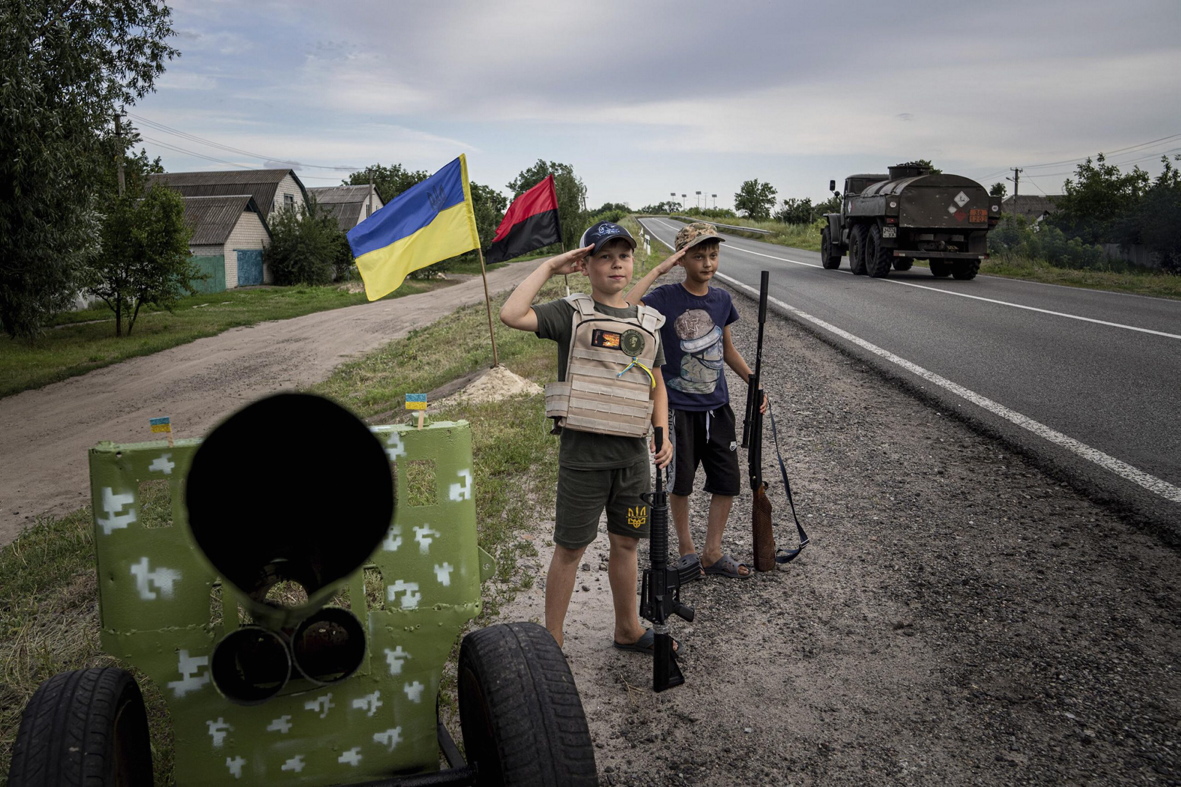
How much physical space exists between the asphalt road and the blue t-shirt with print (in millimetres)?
2136

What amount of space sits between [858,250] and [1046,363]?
12240 millimetres

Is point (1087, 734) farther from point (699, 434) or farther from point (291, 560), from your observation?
point (291, 560)

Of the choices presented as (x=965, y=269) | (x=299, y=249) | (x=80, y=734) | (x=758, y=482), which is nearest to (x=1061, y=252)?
(x=965, y=269)

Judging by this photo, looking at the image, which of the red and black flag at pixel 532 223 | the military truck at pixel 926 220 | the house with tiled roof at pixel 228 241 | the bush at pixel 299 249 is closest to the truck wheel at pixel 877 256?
the military truck at pixel 926 220

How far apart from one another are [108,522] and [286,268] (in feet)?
141

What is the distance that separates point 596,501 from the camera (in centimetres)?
322

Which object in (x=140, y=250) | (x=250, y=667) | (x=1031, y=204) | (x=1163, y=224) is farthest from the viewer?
(x=1031, y=204)

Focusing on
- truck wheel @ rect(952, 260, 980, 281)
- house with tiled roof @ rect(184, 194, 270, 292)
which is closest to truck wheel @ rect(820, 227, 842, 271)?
truck wheel @ rect(952, 260, 980, 281)

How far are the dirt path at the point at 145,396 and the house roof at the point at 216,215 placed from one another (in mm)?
19114

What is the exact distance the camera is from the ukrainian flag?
8.98m

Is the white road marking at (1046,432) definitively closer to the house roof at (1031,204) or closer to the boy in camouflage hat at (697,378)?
the boy in camouflage hat at (697,378)

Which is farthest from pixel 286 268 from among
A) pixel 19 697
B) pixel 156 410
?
pixel 19 697

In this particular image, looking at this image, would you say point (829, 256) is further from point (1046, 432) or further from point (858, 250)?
point (1046, 432)

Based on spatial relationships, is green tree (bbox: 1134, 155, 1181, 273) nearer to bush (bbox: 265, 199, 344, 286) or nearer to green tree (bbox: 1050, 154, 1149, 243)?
green tree (bbox: 1050, 154, 1149, 243)
